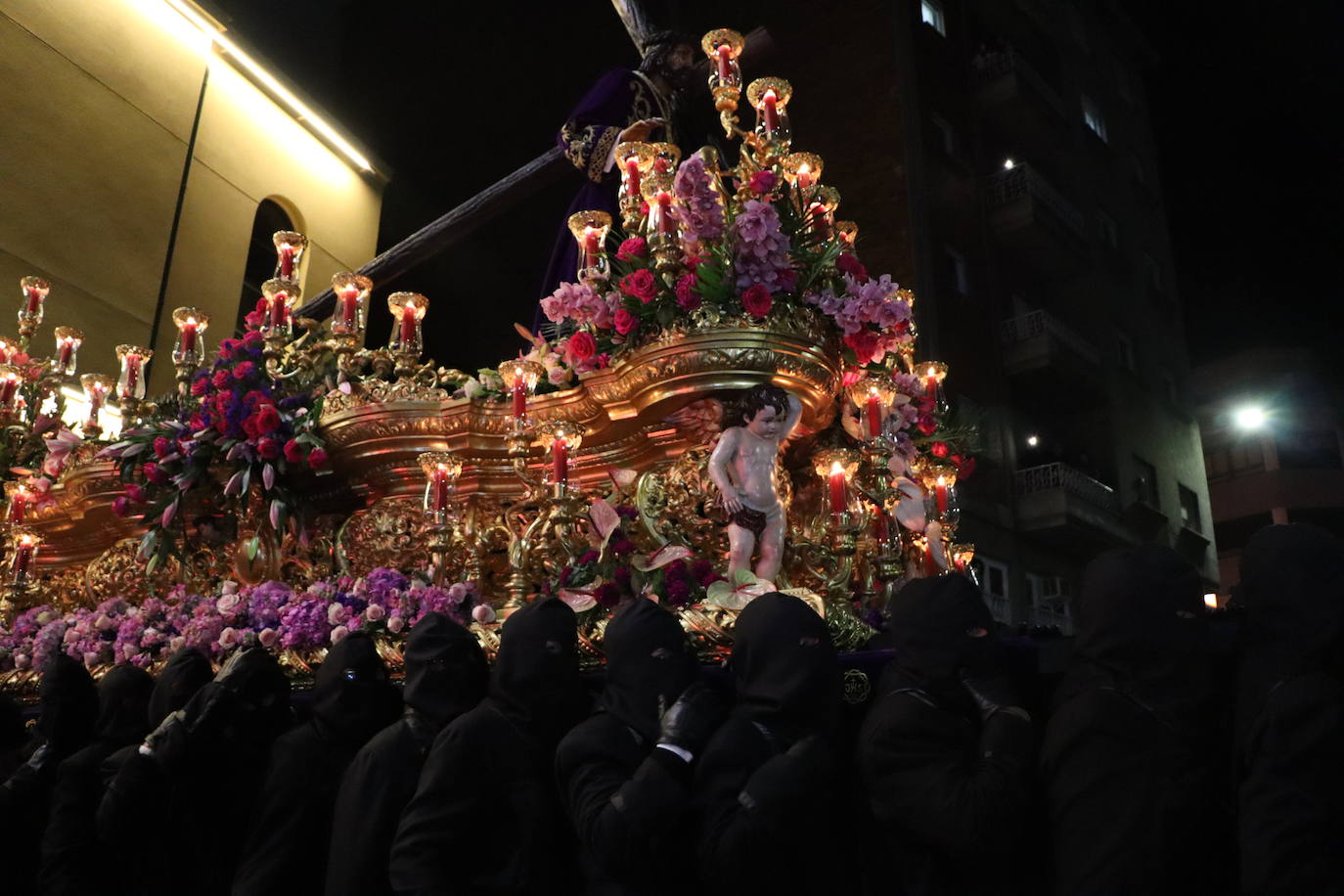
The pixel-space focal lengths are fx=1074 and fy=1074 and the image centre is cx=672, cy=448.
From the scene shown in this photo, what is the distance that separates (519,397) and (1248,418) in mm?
16703

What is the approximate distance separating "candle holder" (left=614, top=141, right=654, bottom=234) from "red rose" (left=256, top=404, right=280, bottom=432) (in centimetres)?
198

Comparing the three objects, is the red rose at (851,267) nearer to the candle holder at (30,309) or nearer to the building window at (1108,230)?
the candle holder at (30,309)

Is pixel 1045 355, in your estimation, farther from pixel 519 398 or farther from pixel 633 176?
pixel 519 398

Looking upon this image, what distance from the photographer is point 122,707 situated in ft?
14.3

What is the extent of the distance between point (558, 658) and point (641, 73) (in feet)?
15.7

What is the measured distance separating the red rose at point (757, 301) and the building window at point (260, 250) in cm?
771

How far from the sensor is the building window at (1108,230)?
1616 cm

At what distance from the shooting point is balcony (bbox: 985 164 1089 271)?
13.6 metres

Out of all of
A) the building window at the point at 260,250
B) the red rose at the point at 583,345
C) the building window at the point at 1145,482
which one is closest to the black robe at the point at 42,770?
the red rose at the point at 583,345

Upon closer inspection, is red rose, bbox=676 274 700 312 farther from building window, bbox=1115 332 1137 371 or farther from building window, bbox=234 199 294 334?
building window, bbox=1115 332 1137 371

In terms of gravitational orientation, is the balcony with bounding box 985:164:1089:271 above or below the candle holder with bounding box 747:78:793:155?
above

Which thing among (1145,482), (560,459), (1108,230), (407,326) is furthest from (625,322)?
(1108,230)

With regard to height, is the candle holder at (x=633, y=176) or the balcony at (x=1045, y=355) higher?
the balcony at (x=1045, y=355)

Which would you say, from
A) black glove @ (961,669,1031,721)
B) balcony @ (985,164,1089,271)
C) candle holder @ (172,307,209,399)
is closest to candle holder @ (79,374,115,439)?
candle holder @ (172,307,209,399)
